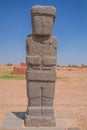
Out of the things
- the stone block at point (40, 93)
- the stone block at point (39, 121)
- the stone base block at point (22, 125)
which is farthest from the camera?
the stone block at point (40, 93)

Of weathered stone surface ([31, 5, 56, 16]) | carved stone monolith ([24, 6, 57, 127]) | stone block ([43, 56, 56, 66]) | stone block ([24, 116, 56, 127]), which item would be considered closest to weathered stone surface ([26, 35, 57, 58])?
carved stone monolith ([24, 6, 57, 127])

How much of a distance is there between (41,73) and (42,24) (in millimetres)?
1365

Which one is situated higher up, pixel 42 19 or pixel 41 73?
pixel 42 19

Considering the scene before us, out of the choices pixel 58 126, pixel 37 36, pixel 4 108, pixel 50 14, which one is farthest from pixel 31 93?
pixel 4 108

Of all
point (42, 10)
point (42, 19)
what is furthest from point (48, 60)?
point (42, 10)

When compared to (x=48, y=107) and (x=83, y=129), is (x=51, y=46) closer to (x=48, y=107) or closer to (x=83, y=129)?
(x=48, y=107)

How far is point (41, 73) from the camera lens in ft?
22.8

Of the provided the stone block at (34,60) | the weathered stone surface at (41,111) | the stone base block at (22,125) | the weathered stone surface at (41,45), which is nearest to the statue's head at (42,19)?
the weathered stone surface at (41,45)

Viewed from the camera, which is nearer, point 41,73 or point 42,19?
point 42,19

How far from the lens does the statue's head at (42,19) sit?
263 inches

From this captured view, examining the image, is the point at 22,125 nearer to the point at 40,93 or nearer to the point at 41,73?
the point at 40,93

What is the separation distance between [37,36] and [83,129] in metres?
3.55

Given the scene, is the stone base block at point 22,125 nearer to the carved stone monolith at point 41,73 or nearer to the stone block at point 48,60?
the carved stone monolith at point 41,73

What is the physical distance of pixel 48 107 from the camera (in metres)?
7.02
